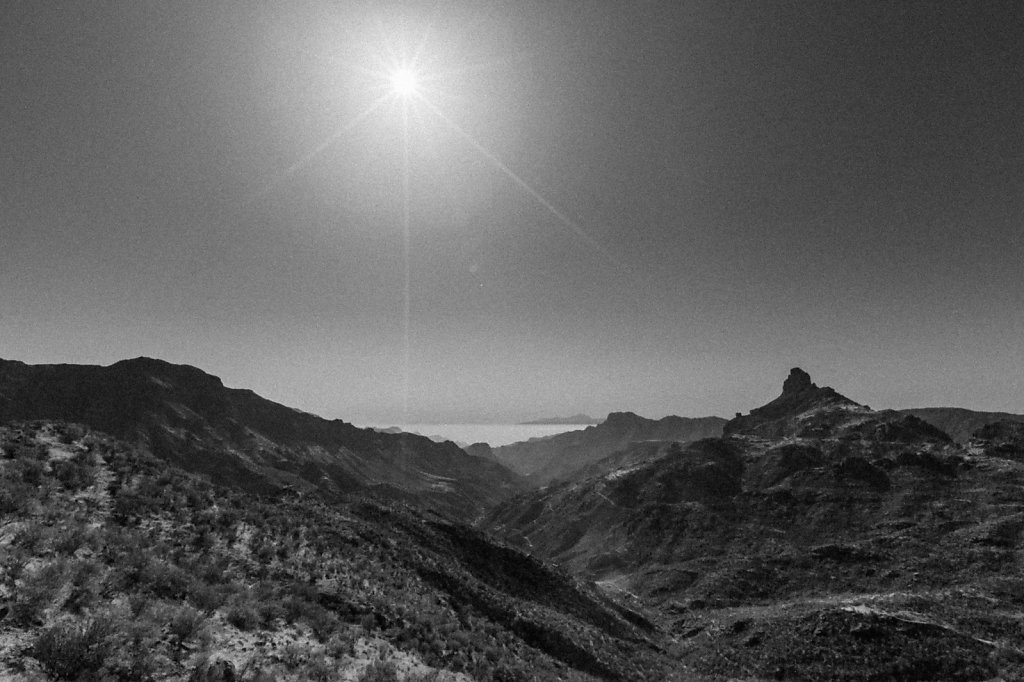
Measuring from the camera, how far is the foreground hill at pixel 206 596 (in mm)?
10398

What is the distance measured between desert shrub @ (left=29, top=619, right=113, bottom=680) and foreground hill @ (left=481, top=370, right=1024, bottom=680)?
41771mm

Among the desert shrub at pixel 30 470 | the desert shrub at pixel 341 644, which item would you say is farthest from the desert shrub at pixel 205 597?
the desert shrub at pixel 30 470

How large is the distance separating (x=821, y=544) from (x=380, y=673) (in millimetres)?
83187

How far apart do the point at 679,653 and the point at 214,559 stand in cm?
4094

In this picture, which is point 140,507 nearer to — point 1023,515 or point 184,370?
point 1023,515

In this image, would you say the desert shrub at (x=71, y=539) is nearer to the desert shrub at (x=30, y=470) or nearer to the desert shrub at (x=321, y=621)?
the desert shrub at (x=30, y=470)

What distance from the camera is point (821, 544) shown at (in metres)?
70.8

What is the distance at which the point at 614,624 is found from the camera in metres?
40.9

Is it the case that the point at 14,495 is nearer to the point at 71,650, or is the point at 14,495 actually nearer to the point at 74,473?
the point at 74,473

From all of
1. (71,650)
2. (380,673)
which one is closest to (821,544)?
(380,673)

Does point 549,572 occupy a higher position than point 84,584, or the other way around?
point 84,584

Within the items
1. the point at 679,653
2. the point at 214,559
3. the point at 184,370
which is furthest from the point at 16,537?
the point at 184,370

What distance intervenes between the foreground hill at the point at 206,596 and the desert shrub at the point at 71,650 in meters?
0.03

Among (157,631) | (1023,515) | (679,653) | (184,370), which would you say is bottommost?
(679,653)
